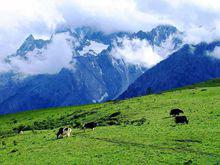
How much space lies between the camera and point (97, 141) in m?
59.0

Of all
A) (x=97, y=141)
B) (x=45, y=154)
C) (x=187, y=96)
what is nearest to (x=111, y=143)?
(x=97, y=141)

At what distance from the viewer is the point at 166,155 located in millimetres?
48312

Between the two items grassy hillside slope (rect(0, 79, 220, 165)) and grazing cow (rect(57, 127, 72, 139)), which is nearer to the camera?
grassy hillside slope (rect(0, 79, 220, 165))

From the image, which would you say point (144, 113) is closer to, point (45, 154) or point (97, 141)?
point (97, 141)

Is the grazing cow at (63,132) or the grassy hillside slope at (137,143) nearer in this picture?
the grassy hillside slope at (137,143)

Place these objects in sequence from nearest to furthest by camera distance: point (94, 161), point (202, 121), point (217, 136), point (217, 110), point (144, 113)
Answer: point (94, 161) < point (217, 136) < point (202, 121) < point (217, 110) < point (144, 113)

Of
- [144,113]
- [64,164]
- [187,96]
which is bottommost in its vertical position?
[64,164]

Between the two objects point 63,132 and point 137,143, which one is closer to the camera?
point 137,143

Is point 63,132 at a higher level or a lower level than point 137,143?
higher

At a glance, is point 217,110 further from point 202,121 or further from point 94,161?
point 94,161

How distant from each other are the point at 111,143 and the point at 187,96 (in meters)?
48.1

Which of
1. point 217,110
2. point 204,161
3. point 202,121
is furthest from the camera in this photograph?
point 217,110

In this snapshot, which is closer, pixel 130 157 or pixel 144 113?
pixel 130 157

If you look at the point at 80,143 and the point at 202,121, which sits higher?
Result: the point at 202,121
